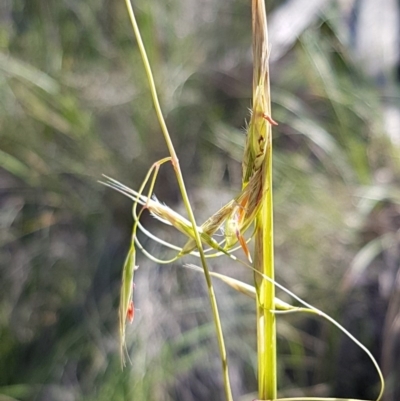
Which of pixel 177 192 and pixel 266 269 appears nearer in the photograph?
pixel 266 269

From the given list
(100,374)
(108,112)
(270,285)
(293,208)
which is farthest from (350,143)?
(270,285)

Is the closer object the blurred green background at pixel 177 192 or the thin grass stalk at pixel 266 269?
the thin grass stalk at pixel 266 269

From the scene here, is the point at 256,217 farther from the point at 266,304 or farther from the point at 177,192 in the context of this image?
the point at 177,192

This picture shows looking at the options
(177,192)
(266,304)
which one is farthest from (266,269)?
(177,192)

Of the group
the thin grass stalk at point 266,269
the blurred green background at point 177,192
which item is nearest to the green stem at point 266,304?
the thin grass stalk at point 266,269

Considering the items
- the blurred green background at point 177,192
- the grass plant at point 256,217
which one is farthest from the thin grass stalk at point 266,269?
the blurred green background at point 177,192

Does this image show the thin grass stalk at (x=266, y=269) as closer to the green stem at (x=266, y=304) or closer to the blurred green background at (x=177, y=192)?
the green stem at (x=266, y=304)

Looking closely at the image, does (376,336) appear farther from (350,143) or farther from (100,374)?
(100,374)

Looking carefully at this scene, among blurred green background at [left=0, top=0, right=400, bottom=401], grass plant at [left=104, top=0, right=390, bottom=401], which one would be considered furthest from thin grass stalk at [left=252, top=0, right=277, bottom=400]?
blurred green background at [left=0, top=0, right=400, bottom=401]
